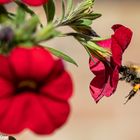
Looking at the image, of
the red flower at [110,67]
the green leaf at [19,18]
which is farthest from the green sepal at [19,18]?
the red flower at [110,67]

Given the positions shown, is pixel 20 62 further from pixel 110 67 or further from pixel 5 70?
pixel 110 67

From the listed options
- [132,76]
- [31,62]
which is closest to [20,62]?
[31,62]

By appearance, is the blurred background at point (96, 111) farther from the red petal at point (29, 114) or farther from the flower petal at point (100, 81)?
the red petal at point (29, 114)

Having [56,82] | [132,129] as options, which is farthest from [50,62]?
[132,129]

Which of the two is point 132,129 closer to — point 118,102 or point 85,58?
point 118,102

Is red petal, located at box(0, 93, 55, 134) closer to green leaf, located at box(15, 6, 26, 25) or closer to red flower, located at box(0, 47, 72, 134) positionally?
red flower, located at box(0, 47, 72, 134)

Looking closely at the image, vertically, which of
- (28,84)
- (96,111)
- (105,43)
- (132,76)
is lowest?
(96,111)
